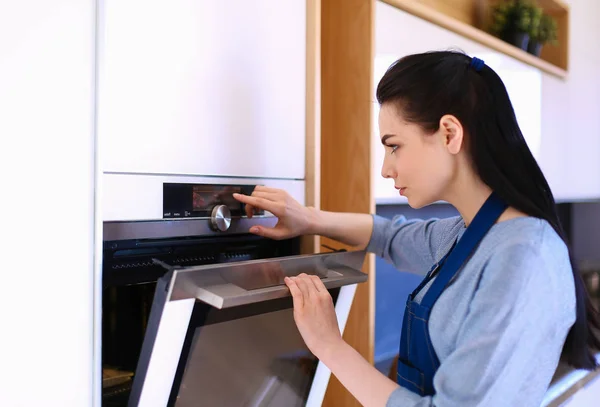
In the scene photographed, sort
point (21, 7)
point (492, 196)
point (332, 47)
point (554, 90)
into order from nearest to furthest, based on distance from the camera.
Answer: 1. point (21, 7)
2. point (492, 196)
3. point (332, 47)
4. point (554, 90)

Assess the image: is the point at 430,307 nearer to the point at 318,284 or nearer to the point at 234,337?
the point at 318,284

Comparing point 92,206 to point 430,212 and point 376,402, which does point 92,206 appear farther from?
point 430,212

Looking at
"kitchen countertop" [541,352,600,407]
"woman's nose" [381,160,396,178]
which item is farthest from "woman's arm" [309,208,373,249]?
"kitchen countertop" [541,352,600,407]

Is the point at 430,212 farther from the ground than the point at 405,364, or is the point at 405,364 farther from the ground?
the point at 430,212

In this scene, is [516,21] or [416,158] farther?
[516,21]

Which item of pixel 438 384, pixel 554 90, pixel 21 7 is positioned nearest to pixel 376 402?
pixel 438 384

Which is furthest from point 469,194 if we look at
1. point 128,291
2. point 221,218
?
point 128,291

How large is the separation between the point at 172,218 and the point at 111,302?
6.3 inches

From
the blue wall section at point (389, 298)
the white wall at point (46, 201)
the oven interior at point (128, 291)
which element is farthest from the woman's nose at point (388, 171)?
the blue wall section at point (389, 298)

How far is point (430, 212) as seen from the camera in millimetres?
1885

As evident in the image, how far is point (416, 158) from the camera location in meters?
0.79

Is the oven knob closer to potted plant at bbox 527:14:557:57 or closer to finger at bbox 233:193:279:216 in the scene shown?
finger at bbox 233:193:279:216

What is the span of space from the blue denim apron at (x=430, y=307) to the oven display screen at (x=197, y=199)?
355 millimetres

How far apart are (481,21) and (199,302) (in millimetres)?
1687
